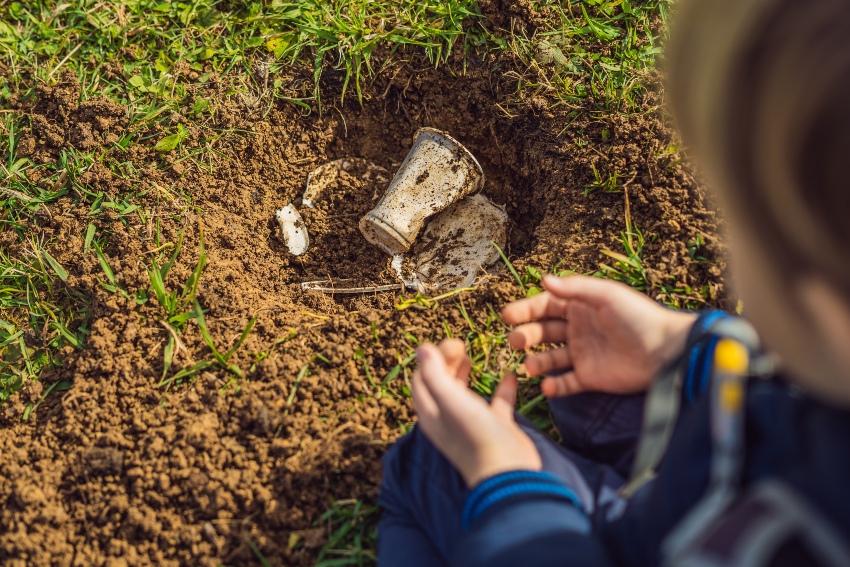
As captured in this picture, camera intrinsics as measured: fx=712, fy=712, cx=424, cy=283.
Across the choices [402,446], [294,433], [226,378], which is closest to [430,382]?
[402,446]

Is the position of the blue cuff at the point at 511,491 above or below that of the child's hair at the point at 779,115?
below

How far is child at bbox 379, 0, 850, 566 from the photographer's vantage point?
0.92 m

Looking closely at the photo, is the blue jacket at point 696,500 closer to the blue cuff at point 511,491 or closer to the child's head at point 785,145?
the blue cuff at point 511,491

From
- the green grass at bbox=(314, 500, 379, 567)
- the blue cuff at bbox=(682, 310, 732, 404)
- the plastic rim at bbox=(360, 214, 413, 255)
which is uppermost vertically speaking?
the blue cuff at bbox=(682, 310, 732, 404)

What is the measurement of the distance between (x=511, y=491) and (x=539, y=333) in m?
0.54

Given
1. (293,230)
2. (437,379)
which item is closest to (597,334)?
(437,379)

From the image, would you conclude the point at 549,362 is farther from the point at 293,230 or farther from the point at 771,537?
the point at 293,230

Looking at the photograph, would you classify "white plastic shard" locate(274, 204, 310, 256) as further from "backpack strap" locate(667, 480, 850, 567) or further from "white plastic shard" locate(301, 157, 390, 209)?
"backpack strap" locate(667, 480, 850, 567)

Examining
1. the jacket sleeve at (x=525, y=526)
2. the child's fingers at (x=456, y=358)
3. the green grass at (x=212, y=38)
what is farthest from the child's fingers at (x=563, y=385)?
the green grass at (x=212, y=38)

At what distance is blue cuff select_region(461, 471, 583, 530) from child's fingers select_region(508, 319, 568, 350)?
43 cm

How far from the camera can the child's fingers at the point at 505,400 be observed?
1.80m

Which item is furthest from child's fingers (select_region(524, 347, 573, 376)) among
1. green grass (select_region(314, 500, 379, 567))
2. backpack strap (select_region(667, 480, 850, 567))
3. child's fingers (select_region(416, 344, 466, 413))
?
backpack strap (select_region(667, 480, 850, 567))

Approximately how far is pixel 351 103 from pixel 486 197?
2.10 ft

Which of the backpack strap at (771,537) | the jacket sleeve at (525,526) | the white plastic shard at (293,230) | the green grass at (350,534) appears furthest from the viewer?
the white plastic shard at (293,230)
